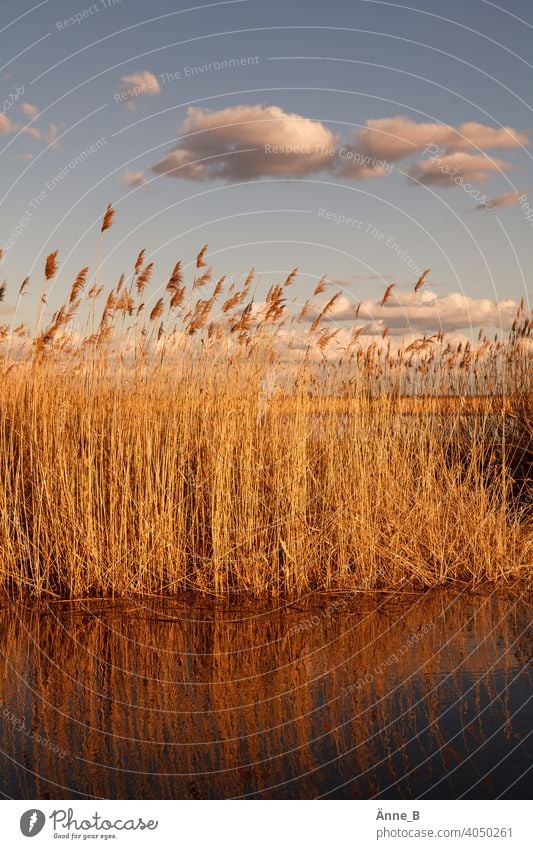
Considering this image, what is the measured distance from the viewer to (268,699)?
3701 millimetres

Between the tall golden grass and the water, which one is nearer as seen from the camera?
the water

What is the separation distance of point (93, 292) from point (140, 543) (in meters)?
1.81

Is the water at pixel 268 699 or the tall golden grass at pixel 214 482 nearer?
the water at pixel 268 699

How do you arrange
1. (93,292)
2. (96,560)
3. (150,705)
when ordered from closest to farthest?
(150,705), (96,560), (93,292)

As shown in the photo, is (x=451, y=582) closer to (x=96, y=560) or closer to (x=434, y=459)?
(x=434, y=459)

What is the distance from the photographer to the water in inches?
116

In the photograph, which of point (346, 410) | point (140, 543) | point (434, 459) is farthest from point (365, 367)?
point (140, 543)

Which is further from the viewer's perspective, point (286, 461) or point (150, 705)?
point (286, 461)

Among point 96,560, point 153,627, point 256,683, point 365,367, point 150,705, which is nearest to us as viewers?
point 150,705

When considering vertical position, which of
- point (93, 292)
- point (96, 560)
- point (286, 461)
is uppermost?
point (93, 292)

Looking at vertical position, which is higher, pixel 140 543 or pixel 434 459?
pixel 434 459

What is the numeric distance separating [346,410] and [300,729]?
3171 millimetres

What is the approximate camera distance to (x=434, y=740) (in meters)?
3.24

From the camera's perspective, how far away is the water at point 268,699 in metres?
2.94
